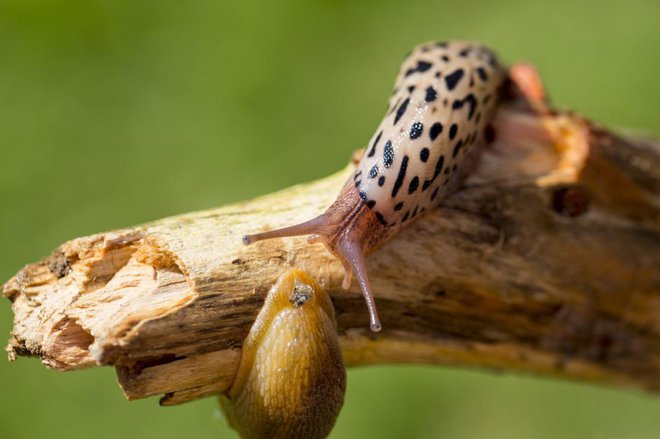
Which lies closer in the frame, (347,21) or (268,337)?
(268,337)

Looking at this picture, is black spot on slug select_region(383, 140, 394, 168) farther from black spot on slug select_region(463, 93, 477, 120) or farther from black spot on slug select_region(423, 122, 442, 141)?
black spot on slug select_region(463, 93, 477, 120)

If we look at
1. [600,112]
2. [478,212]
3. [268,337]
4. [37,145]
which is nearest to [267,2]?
[37,145]

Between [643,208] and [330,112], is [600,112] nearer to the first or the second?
[330,112]

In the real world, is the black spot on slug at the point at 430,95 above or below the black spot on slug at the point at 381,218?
above

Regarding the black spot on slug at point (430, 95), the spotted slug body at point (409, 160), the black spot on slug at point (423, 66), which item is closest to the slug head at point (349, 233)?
the spotted slug body at point (409, 160)

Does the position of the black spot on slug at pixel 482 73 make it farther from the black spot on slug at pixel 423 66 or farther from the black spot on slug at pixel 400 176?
the black spot on slug at pixel 400 176

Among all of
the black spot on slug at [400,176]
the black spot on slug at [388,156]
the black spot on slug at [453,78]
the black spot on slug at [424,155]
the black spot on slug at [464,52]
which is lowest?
the black spot on slug at [400,176]

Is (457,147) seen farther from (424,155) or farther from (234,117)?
(234,117)
